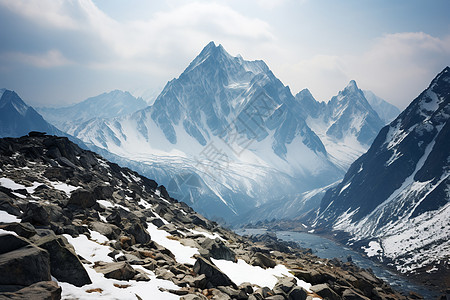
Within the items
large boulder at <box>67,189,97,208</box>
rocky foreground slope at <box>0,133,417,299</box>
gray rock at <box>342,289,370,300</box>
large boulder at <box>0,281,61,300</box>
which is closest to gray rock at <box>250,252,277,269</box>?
rocky foreground slope at <box>0,133,417,299</box>

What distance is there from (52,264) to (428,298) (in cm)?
14767

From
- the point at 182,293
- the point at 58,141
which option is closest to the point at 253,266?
the point at 182,293

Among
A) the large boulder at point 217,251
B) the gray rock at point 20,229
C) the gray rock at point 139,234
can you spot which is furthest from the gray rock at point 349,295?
the gray rock at point 20,229

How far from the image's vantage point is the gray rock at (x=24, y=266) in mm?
11938

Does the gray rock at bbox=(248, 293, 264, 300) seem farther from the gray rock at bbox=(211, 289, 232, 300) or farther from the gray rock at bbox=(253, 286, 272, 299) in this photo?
the gray rock at bbox=(211, 289, 232, 300)

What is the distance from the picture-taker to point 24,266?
12328 mm

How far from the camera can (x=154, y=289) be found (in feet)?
52.5

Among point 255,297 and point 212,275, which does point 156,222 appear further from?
point 255,297

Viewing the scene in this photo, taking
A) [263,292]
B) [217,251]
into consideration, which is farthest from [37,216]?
[263,292]

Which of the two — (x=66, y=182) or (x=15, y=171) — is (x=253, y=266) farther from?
(x=15, y=171)

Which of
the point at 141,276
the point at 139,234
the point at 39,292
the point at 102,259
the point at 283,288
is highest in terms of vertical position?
the point at 39,292

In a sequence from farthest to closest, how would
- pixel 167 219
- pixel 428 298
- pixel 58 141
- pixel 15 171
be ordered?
pixel 428 298 < pixel 58 141 < pixel 167 219 < pixel 15 171

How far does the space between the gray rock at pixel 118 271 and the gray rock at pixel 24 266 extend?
11.3 feet

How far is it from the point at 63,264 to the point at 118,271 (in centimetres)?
290
